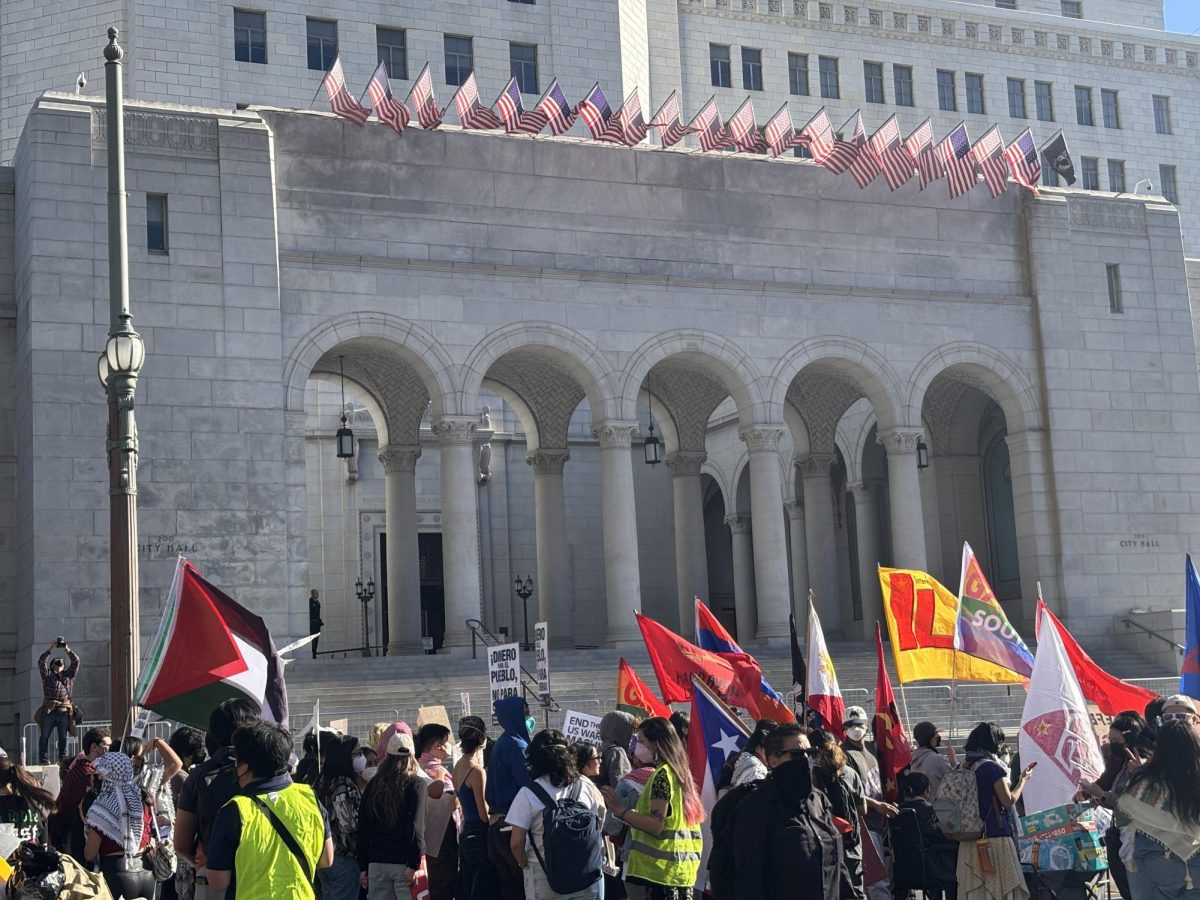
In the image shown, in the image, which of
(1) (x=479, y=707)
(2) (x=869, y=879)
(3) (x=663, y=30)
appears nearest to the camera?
(2) (x=869, y=879)

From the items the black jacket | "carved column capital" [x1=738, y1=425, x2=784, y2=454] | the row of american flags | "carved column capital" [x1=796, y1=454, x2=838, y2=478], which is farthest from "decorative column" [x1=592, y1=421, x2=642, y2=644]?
the black jacket

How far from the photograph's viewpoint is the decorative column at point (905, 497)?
34250 millimetres

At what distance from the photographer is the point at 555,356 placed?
108 feet

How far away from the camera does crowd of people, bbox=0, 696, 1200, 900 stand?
9.52m

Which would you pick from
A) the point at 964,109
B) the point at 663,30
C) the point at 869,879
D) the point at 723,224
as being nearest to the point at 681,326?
the point at 723,224

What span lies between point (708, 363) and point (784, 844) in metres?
24.9

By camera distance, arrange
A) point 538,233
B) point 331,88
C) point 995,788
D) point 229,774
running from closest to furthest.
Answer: point 229,774 < point 995,788 < point 331,88 < point 538,233

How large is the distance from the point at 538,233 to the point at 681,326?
3.44 meters

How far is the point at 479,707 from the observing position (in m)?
28.5

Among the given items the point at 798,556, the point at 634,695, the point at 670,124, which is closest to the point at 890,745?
the point at 634,695

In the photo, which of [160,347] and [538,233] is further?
[538,233]

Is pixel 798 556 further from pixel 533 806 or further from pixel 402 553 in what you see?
pixel 533 806

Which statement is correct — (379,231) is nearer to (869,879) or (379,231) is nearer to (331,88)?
(331,88)

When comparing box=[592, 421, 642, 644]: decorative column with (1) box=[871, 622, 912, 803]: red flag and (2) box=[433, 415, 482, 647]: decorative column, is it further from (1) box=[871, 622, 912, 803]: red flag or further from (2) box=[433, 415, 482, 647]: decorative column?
(1) box=[871, 622, 912, 803]: red flag
